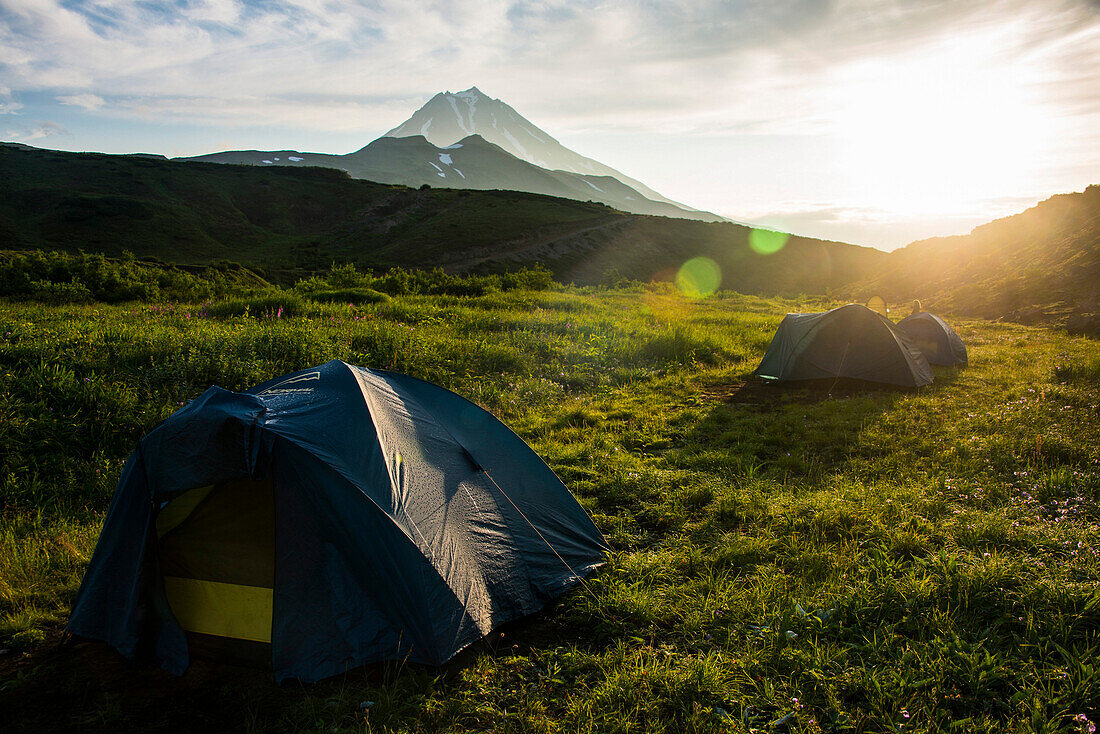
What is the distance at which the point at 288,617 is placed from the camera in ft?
11.5

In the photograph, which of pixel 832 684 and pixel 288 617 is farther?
pixel 288 617

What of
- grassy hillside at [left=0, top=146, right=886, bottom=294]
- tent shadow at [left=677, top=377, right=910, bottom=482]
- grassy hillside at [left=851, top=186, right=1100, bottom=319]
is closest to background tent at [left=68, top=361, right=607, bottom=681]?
tent shadow at [left=677, top=377, right=910, bottom=482]

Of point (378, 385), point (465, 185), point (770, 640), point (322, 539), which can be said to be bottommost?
point (770, 640)

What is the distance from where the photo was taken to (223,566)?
3.78 m

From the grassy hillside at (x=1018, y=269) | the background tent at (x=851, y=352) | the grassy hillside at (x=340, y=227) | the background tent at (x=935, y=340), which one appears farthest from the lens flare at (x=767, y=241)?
the background tent at (x=851, y=352)

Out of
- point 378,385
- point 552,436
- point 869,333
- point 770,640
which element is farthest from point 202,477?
point 869,333

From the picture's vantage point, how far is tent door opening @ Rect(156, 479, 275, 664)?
12.0 ft

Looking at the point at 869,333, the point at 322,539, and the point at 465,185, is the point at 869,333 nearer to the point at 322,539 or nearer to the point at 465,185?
the point at 322,539

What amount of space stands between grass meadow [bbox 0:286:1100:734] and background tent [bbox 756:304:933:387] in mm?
506

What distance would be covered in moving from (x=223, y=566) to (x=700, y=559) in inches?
144

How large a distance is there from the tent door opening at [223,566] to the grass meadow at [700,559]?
22 centimetres

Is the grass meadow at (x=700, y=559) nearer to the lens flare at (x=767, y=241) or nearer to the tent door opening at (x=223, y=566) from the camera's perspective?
the tent door opening at (x=223, y=566)

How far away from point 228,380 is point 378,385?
508 cm

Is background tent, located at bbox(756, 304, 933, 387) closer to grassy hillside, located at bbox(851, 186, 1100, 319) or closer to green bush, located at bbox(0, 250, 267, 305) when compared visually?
grassy hillside, located at bbox(851, 186, 1100, 319)
